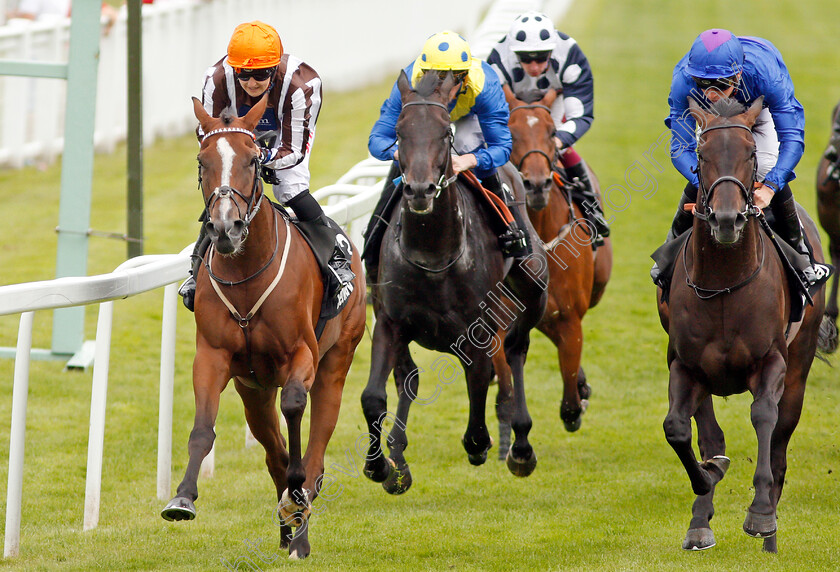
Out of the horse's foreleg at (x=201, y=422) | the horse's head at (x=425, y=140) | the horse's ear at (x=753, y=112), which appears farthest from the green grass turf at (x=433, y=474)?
the horse's ear at (x=753, y=112)

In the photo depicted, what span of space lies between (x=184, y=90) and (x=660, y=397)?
32.4 feet

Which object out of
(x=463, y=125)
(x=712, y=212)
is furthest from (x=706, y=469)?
(x=463, y=125)

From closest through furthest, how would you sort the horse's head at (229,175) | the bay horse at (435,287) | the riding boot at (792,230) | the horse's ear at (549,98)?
the horse's head at (229,175), the bay horse at (435,287), the riding boot at (792,230), the horse's ear at (549,98)

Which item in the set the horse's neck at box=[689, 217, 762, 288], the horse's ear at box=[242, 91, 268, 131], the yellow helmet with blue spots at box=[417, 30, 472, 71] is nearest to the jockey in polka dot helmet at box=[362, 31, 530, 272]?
the yellow helmet with blue spots at box=[417, 30, 472, 71]

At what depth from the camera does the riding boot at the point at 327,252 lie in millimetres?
5570

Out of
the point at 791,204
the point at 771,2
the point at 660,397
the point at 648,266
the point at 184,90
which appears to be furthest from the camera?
the point at 771,2

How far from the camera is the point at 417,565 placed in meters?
5.19

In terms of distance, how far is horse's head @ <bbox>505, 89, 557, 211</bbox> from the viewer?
279 inches

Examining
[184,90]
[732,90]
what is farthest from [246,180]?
[184,90]

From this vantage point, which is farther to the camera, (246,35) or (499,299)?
(499,299)

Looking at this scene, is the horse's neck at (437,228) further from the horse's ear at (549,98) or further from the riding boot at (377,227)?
the horse's ear at (549,98)

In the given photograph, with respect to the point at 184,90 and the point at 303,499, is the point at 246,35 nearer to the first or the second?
the point at 303,499

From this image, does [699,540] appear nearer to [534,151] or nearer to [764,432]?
[764,432]

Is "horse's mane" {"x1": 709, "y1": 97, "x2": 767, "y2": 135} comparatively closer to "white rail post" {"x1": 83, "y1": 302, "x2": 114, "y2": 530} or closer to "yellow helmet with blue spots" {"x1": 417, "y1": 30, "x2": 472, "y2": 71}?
"yellow helmet with blue spots" {"x1": 417, "y1": 30, "x2": 472, "y2": 71}
